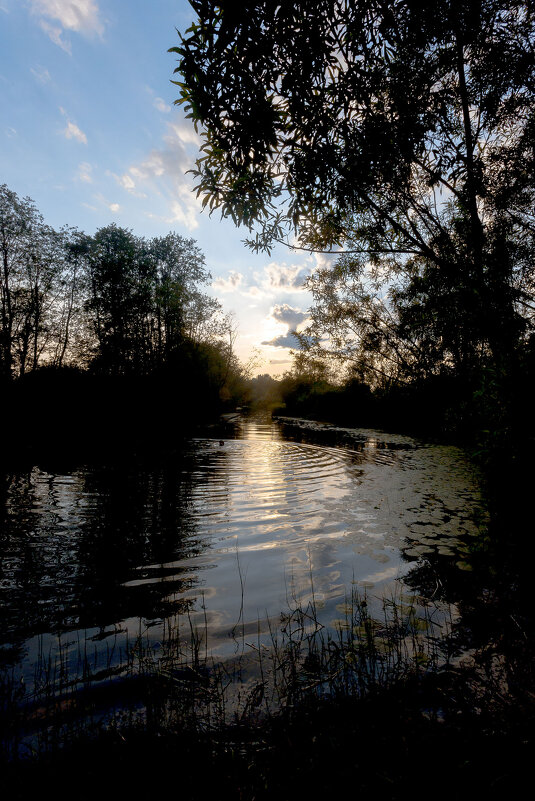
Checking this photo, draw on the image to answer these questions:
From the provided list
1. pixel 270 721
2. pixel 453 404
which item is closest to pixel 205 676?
pixel 270 721

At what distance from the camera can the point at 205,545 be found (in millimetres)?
6387

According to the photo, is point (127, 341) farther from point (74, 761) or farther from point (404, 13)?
point (74, 761)

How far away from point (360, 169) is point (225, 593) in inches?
347

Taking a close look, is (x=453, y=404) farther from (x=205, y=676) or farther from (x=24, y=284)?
(x=24, y=284)

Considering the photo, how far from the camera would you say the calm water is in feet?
13.4

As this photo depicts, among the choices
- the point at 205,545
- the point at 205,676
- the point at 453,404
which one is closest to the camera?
the point at 205,676

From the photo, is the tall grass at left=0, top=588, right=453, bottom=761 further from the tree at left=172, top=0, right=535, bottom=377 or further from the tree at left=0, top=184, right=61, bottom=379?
the tree at left=0, top=184, right=61, bottom=379

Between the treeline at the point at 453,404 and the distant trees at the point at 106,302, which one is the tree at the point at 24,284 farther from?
the treeline at the point at 453,404

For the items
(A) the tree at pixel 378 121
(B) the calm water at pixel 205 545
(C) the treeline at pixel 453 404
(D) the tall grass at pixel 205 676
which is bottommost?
(B) the calm water at pixel 205 545

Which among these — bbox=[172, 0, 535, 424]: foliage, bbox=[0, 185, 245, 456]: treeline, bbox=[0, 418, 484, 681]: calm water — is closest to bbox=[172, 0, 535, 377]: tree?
bbox=[172, 0, 535, 424]: foliage

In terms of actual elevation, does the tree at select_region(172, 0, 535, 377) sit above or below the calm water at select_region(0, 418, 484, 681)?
above

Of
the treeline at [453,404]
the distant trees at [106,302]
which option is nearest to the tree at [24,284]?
the distant trees at [106,302]

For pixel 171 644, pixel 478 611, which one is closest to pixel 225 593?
pixel 171 644

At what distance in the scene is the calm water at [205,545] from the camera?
161 inches
